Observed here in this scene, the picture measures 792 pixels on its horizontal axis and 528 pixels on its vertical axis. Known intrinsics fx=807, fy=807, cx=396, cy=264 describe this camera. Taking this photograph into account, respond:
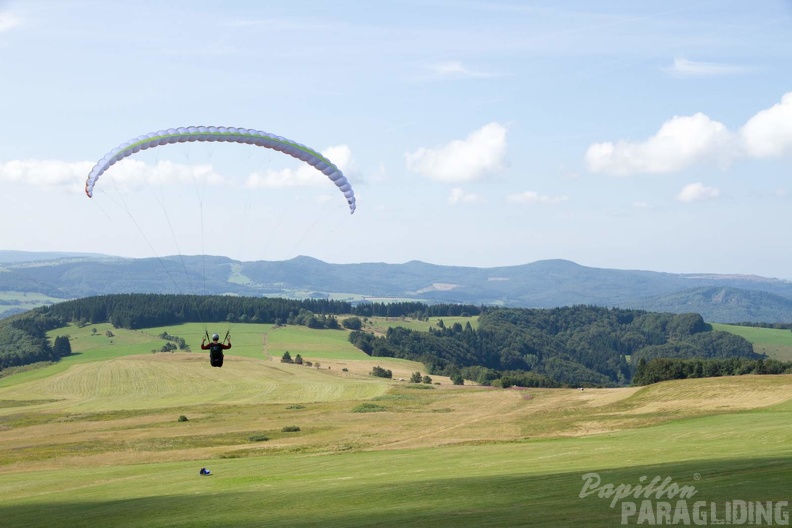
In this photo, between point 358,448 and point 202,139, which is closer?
point 202,139

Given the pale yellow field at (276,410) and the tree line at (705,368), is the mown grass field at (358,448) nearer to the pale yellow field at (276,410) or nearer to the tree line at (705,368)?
the pale yellow field at (276,410)

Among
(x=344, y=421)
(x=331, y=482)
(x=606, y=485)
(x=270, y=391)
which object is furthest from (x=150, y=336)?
(x=606, y=485)

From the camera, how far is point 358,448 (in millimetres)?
57000

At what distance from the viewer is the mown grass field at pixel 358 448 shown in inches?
1145

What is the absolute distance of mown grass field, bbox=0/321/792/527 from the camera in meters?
29.1

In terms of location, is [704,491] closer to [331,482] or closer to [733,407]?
[331,482]

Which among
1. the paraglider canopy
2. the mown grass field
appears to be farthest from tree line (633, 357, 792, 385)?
the paraglider canopy

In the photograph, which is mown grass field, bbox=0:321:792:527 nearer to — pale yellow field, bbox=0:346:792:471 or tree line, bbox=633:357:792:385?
pale yellow field, bbox=0:346:792:471

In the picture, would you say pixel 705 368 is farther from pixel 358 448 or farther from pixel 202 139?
pixel 202 139

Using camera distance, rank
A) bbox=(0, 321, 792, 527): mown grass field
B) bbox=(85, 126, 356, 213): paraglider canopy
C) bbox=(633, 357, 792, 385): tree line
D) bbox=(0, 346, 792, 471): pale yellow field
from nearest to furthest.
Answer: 1. bbox=(0, 321, 792, 527): mown grass field
2. bbox=(85, 126, 356, 213): paraglider canopy
3. bbox=(0, 346, 792, 471): pale yellow field
4. bbox=(633, 357, 792, 385): tree line

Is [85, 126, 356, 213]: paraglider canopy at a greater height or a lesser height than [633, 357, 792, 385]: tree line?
greater

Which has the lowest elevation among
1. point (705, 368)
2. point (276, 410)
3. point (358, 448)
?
point (276, 410)

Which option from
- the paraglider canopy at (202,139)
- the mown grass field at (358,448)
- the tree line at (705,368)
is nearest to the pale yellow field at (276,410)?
the mown grass field at (358,448)

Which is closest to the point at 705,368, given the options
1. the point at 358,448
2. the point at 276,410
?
the point at 276,410
